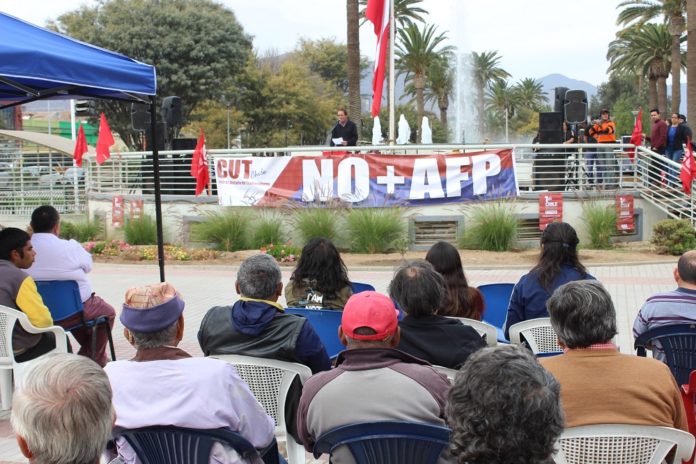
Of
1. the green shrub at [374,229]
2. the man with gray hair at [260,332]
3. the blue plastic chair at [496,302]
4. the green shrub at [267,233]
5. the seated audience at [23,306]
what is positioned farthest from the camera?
the green shrub at [267,233]

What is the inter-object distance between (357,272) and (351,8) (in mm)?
13006

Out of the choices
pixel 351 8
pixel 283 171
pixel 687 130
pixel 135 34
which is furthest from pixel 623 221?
pixel 135 34

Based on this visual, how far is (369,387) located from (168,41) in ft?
144

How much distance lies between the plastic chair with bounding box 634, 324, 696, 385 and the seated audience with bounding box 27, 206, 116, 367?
459 cm

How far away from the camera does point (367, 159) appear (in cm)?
1722

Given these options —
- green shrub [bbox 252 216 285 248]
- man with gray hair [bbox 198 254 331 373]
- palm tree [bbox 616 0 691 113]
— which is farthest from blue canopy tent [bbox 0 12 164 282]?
palm tree [bbox 616 0 691 113]

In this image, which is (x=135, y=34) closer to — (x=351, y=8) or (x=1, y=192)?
(x=1, y=192)

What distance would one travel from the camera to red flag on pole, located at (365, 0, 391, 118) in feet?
63.0

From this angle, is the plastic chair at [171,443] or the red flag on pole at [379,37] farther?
the red flag on pole at [379,37]

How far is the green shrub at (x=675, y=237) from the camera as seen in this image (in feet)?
50.5

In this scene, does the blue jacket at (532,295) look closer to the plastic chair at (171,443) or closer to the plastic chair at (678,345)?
the plastic chair at (678,345)

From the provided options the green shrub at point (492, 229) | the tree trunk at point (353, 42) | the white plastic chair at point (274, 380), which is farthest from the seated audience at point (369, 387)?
the tree trunk at point (353, 42)

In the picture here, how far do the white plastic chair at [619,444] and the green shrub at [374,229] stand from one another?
521 inches

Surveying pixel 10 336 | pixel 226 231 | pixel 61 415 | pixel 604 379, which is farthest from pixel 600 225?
pixel 61 415
